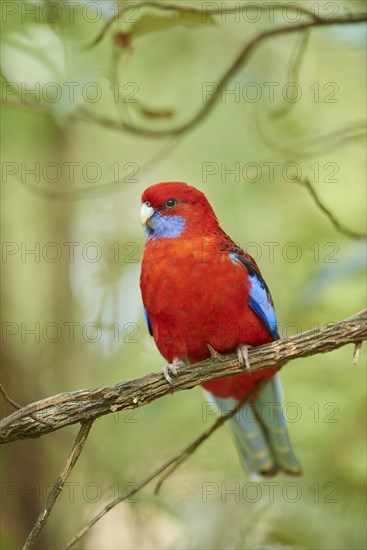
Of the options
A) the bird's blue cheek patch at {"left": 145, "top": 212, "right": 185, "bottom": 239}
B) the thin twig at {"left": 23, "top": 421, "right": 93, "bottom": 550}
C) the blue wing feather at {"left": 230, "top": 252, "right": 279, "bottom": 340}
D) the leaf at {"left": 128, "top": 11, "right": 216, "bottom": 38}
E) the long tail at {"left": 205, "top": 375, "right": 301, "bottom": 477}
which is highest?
the leaf at {"left": 128, "top": 11, "right": 216, "bottom": 38}

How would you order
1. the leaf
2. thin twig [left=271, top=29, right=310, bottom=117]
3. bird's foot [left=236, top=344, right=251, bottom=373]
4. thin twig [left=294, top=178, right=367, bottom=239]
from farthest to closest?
thin twig [left=271, top=29, right=310, bottom=117]
the leaf
thin twig [left=294, top=178, right=367, bottom=239]
bird's foot [left=236, top=344, right=251, bottom=373]

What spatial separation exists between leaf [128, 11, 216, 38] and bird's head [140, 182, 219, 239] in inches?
42.0

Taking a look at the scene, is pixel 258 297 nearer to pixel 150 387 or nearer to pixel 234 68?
pixel 150 387

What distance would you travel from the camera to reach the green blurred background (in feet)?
17.0

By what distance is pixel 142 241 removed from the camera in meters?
7.39

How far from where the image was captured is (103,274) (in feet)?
23.5

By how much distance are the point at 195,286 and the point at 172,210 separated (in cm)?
74

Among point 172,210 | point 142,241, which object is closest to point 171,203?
point 172,210

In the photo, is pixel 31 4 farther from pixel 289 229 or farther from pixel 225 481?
pixel 225 481

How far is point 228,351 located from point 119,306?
218 cm

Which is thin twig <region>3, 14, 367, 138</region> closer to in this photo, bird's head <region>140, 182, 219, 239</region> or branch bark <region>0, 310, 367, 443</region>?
bird's head <region>140, 182, 219, 239</region>

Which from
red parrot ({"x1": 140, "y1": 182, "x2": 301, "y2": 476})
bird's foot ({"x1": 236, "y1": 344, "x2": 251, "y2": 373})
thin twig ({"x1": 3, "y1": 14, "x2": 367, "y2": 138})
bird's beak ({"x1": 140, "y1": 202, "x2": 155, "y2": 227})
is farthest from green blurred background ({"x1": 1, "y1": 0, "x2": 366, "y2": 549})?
bird's foot ({"x1": 236, "y1": 344, "x2": 251, "y2": 373})

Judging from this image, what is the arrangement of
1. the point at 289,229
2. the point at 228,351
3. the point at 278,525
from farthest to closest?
the point at 289,229, the point at 278,525, the point at 228,351

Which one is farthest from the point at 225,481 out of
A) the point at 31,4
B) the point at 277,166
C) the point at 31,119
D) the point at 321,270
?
the point at 31,4
